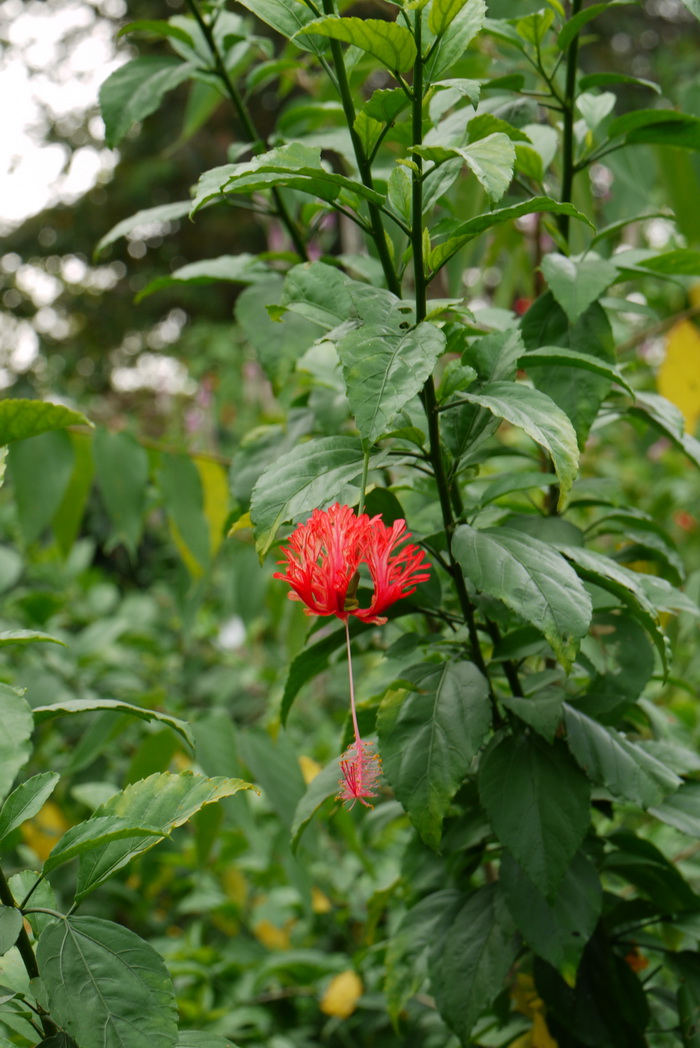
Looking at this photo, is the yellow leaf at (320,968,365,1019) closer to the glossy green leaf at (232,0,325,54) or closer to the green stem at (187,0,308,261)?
the green stem at (187,0,308,261)

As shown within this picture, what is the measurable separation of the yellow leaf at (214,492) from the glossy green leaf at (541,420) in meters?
0.80

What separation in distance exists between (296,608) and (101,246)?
20.6 inches

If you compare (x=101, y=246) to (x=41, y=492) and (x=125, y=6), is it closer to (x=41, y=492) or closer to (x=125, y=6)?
(x=41, y=492)

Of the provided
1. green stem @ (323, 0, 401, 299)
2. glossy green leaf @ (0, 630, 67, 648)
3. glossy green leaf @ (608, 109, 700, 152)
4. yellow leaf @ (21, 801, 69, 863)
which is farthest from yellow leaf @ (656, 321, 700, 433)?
yellow leaf @ (21, 801, 69, 863)

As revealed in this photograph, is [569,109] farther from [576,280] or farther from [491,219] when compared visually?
[491,219]

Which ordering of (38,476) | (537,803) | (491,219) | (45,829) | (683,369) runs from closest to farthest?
(491,219) < (537,803) < (38,476) < (683,369) < (45,829)

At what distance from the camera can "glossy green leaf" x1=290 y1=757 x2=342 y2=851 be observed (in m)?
0.74

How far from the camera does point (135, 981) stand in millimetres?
512

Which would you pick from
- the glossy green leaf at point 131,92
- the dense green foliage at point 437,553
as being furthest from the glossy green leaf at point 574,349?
the glossy green leaf at point 131,92

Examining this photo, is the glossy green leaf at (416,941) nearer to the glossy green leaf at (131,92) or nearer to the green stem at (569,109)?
the green stem at (569,109)

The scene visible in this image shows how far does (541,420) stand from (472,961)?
0.45 m

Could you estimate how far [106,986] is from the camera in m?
0.51

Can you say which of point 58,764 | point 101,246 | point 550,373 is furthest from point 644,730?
point 58,764

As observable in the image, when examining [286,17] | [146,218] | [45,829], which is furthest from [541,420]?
[45,829]
